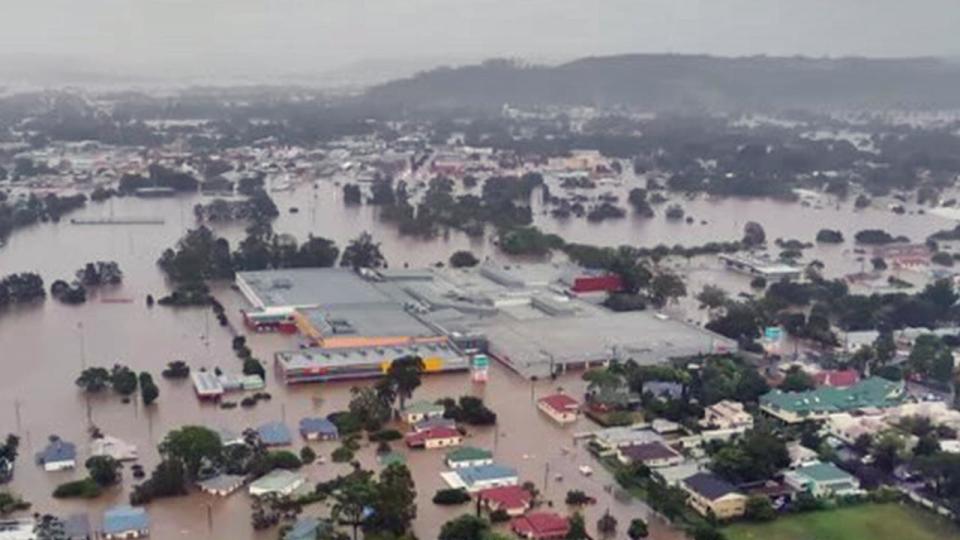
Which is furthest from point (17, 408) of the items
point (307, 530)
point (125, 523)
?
point (307, 530)

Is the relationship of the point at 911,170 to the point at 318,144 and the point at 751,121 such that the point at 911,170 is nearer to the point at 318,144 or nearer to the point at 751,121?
the point at 318,144

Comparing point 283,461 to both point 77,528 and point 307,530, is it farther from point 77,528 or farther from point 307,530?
point 77,528

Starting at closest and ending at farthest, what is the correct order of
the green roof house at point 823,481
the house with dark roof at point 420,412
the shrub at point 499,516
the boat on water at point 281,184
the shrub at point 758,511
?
the shrub at point 499,516 → the shrub at point 758,511 → the green roof house at point 823,481 → the house with dark roof at point 420,412 → the boat on water at point 281,184

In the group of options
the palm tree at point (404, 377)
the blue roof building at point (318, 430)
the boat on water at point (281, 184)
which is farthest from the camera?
the boat on water at point (281, 184)

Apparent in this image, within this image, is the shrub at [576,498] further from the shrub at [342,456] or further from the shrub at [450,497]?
the shrub at [342,456]

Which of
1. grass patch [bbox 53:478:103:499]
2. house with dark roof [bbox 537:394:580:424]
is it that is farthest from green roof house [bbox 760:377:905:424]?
grass patch [bbox 53:478:103:499]

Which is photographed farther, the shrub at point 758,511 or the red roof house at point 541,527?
the shrub at point 758,511

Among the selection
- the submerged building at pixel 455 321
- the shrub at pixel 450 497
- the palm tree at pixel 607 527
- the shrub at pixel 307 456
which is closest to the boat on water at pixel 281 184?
the submerged building at pixel 455 321
